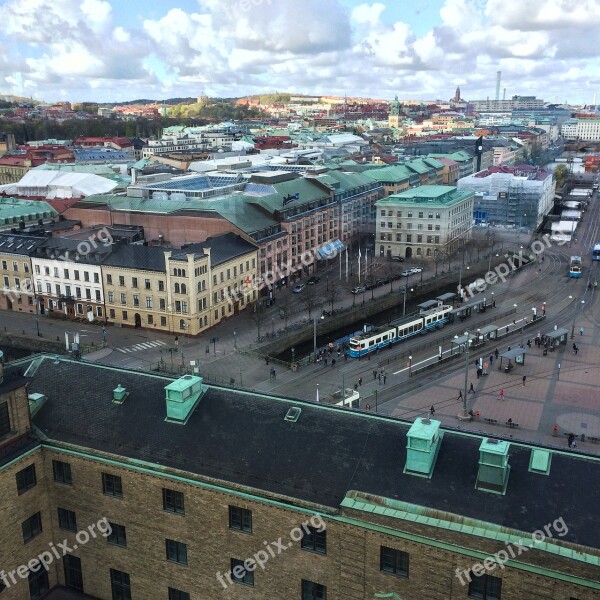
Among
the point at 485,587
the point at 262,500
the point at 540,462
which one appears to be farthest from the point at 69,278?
the point at 485,587

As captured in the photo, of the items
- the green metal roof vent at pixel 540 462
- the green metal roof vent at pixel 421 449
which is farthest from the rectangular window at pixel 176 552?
the green metal roof vent at pixel 540 462

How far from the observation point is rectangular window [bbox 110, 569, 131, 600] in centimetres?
3186

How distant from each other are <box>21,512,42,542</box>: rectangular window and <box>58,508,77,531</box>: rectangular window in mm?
968

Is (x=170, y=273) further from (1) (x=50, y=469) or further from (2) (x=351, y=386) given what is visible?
(1) (x=50, y=469)

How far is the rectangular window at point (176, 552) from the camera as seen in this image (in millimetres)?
30188

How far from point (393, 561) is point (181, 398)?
1198cm

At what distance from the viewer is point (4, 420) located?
30.5 meters

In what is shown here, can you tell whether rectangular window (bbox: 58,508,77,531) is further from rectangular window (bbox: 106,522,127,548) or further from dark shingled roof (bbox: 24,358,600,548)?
dark shingled roof (bbox: 24,358,600,548)

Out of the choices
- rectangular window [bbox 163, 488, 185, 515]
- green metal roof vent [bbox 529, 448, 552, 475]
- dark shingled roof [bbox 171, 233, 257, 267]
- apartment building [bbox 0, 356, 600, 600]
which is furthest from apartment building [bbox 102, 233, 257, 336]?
green metal roof vent [bbox 529, 448, 552, 475]

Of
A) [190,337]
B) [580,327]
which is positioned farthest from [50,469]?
[580,327]

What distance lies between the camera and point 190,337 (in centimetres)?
8000

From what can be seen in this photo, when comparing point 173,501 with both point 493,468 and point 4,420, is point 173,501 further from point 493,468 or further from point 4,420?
point 493,468

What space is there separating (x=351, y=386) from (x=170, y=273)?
91.3 feet

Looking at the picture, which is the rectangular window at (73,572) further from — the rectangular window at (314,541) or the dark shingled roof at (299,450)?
the rectangular window at (314,541)
